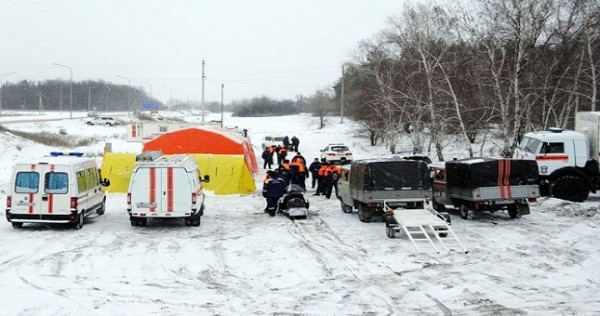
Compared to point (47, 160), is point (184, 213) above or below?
below

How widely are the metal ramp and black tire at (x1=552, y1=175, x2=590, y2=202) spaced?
7.81 meters

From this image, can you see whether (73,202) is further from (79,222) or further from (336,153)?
(336,153)

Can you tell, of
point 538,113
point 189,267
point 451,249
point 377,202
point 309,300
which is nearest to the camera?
point 309,300

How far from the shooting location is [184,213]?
1653cm

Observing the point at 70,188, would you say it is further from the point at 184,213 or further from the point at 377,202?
the point at 377,202

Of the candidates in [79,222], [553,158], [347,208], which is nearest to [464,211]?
[347,208]

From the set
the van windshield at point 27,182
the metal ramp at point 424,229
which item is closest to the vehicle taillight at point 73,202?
the van windshield at point 27,182

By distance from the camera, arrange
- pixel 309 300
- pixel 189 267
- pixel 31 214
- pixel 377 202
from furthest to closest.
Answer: pixel 377 202 → pixel 31 214 → pixel 189 267 → pixel 309 300

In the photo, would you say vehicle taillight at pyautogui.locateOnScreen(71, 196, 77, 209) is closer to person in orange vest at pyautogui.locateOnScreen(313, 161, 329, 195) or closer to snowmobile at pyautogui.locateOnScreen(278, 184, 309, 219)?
snowmobile at pyautogui.locateOnScreen(278, 184, 309, 219)

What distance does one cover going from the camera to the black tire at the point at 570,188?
21.2 meters

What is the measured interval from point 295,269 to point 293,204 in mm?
7268

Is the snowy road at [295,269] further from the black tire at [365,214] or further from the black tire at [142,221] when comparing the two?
the black tire at [365,214]

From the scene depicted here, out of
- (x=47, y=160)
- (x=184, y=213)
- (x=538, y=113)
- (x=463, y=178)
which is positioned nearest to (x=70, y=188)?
(x=47, y=160)

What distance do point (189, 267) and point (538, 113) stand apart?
3186 centimetres
